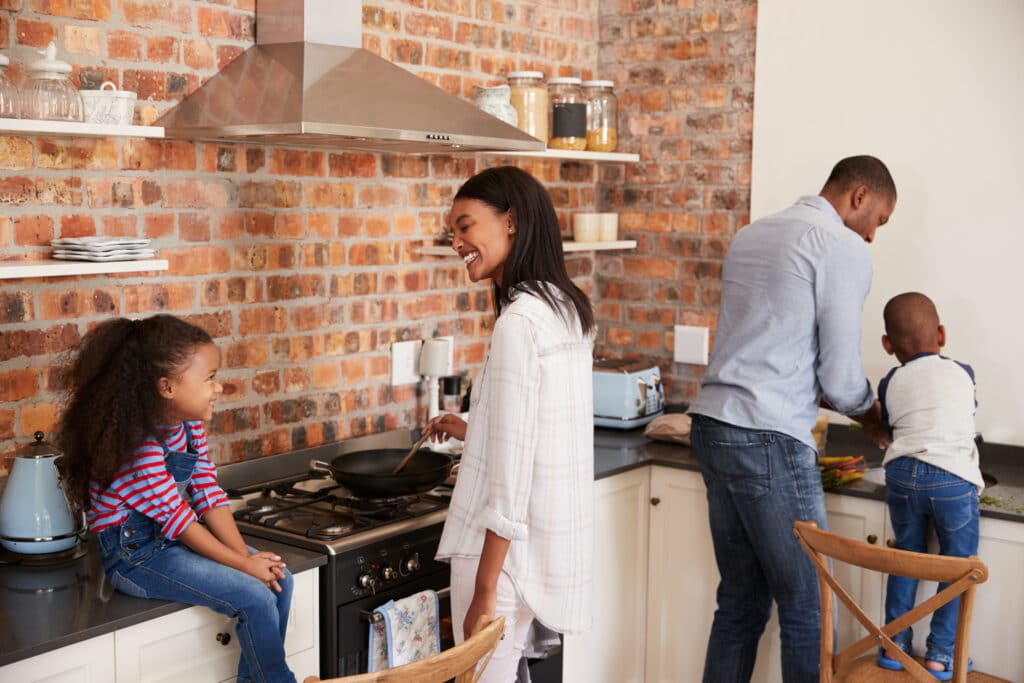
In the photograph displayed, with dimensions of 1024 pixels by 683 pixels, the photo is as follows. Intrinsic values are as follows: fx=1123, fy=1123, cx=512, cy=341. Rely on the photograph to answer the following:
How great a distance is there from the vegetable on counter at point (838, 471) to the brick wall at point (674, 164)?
2.63 feet

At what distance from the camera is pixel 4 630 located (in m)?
1.86

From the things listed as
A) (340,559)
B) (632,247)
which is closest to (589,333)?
(340,559)

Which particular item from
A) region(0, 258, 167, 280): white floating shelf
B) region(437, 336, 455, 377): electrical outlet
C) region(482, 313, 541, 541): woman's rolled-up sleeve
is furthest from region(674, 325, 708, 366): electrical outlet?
region(0, 258, 167, 280): white floating shelf

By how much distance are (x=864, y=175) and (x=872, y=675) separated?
121 cm

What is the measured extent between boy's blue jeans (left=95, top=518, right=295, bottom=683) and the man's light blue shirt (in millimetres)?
1236

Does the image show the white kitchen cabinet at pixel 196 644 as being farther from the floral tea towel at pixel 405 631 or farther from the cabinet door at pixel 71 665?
the floral tea towel at pixel 405 631

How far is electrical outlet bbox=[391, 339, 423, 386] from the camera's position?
328 cm

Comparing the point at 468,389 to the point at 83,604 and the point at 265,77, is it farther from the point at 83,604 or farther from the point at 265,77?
the point at 83,604

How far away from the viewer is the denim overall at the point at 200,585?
2.03 meters

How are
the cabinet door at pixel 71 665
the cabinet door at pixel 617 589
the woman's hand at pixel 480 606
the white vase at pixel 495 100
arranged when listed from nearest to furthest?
1. the cabinet door at pixel 71 665
2. the woman's hand at pixel 480 606
3. the cabinet door at pixel 617 589
4. the white vase at pixel 495 100

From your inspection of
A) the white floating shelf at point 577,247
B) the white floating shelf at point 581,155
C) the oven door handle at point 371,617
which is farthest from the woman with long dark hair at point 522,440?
the white floating shelf at point 581,155

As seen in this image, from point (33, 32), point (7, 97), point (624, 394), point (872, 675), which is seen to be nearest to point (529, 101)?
point (624, 394)

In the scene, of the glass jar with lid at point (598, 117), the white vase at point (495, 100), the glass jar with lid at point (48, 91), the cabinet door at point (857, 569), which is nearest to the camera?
the glass jar with lid at point (48, 91)

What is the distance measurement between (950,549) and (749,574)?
1.65 feet
